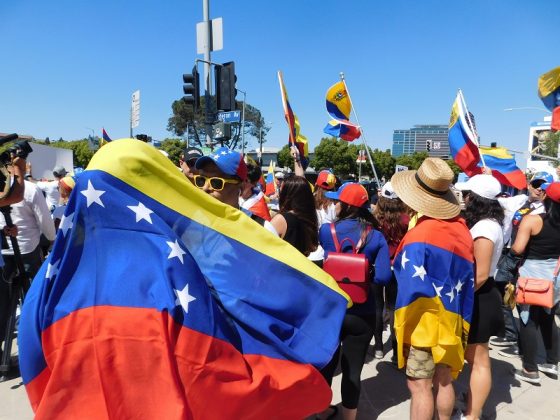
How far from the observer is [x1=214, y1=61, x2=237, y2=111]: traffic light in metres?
8.06

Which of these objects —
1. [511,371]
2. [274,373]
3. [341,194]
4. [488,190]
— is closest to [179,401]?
[274,373]

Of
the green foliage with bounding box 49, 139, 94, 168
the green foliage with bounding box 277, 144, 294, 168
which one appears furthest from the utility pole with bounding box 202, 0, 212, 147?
the green foliage with bounding box 277, 144, 294, 168

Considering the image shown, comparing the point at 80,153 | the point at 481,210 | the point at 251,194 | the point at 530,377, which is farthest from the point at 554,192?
the point at 80,153

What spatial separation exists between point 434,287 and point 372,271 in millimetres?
725

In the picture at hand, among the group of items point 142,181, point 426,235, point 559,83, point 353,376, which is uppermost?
point 559,83

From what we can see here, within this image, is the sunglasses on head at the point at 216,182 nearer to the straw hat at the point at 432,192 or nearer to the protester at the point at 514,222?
the straw hat at the point at 432,192

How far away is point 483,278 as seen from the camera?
2.90 m

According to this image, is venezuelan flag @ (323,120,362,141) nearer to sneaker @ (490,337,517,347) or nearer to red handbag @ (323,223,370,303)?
sneaker @ (490,337,517,347)

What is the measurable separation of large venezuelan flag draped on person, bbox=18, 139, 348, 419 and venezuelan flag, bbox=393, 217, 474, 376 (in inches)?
43.1

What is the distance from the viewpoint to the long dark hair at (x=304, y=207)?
3.19m

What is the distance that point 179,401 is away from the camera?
133 cm

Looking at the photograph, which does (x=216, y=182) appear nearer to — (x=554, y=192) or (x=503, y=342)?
(x=554, y=192)

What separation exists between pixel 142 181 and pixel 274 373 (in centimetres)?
91

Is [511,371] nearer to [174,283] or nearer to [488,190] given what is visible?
[488,190]
